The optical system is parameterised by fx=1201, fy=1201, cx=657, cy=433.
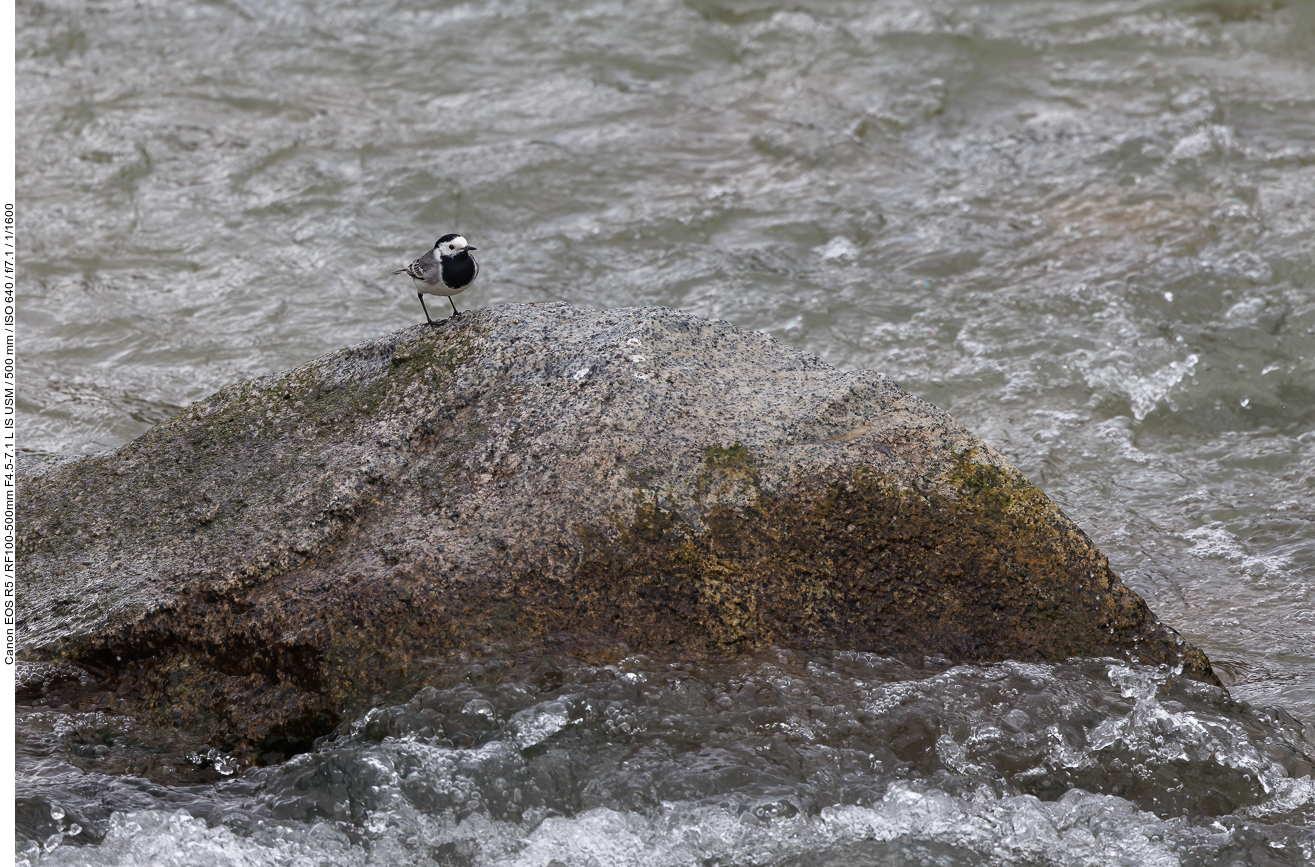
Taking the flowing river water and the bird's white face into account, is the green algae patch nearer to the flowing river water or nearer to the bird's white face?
the flowing river water

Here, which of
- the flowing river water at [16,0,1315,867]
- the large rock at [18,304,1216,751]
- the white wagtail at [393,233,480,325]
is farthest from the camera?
the white wagtail at [393,233,480,325]

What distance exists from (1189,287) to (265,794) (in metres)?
5.49

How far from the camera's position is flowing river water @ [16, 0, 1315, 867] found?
3.04m

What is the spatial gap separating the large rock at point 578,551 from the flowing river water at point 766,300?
12cm

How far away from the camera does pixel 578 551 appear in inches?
125

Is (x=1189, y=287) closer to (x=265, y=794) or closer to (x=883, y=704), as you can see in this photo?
(x=883, y=704)

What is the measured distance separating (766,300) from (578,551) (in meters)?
3.80

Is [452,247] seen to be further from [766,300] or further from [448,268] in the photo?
[766,300]

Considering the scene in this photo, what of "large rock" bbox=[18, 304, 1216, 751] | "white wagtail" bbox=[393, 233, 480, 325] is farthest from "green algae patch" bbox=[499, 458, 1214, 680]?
"white wagtail" bbox=[393, 233, 480, 325]

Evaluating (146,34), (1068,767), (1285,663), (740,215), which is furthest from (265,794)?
(146,34)

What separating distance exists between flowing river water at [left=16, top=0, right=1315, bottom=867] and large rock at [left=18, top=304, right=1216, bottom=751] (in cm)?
12

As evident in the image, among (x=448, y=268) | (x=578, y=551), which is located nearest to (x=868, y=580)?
(x=578, y=551)

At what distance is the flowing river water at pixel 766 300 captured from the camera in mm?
3041

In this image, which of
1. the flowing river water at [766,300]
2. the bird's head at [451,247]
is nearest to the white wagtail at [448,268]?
the bird's head at [451,247]
